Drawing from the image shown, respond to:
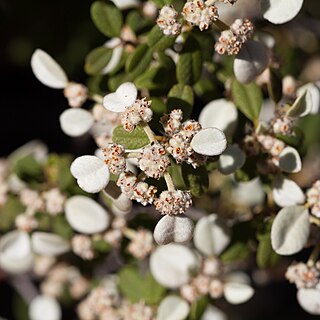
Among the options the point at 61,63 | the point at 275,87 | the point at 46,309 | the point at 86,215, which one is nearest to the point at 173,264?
the point at 86,215

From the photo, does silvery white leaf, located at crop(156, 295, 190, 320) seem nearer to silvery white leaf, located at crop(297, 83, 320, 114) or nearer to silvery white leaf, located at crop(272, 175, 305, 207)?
silvery white leaf, located at crop(272, 175, 305, 207)

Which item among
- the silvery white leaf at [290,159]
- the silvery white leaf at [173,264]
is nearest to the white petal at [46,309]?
the silvery white leaf at [173,264]

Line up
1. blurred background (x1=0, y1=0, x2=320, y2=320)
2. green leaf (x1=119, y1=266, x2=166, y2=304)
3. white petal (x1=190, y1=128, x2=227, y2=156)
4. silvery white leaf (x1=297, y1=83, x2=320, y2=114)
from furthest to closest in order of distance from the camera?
1. blurred background (x1=0, y1=0, x2=320, y2=320)
2. green leaf (x1=119, y1=266, x2=166, y2=304)
3. silvery white leaf (x1=297, y1=83, x2=320, y2=114)
4. white petal (x1=190, y1=128, x2=227, y2=156)

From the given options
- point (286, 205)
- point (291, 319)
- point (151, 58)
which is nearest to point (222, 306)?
point (291, 319)

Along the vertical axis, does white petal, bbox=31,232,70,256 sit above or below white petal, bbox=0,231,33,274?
above

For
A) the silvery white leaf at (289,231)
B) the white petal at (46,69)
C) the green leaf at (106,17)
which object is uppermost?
the green leaf at (106,17)

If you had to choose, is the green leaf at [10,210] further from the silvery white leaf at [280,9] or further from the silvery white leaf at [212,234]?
the silvery white leaf at [280,9]

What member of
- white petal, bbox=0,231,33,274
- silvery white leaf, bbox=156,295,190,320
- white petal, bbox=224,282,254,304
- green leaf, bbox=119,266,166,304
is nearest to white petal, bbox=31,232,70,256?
white petal, bbox=0,231,33,274
